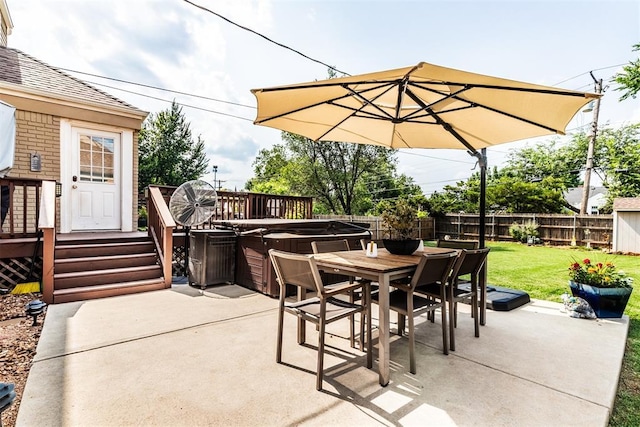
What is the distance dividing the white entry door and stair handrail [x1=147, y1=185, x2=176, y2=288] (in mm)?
A: 1385

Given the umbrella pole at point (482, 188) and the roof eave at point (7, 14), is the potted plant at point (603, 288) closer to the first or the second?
the umbrella pole at point (482, 188)

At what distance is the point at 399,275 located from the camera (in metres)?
2.64

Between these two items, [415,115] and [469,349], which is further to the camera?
[415,115]

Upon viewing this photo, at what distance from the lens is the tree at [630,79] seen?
7.55 metres

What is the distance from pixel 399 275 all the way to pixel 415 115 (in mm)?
2295

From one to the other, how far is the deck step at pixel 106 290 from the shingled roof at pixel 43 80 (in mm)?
4152

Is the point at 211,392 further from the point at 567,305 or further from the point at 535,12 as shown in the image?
the point at 535,12

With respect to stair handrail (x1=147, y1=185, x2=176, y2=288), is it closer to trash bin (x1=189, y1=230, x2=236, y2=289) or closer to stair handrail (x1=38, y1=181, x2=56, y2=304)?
trash bin (x1=189, y1=230, x2=236, y2=289)

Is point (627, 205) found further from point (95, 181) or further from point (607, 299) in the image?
point (95, 181)

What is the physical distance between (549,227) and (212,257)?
Answer: 13839 millimetres

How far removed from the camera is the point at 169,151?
20.5 metres

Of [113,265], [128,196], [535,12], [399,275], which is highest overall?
[535,12]

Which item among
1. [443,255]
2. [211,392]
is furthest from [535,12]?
[211,392]

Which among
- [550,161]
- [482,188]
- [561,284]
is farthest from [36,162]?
[550,161]
